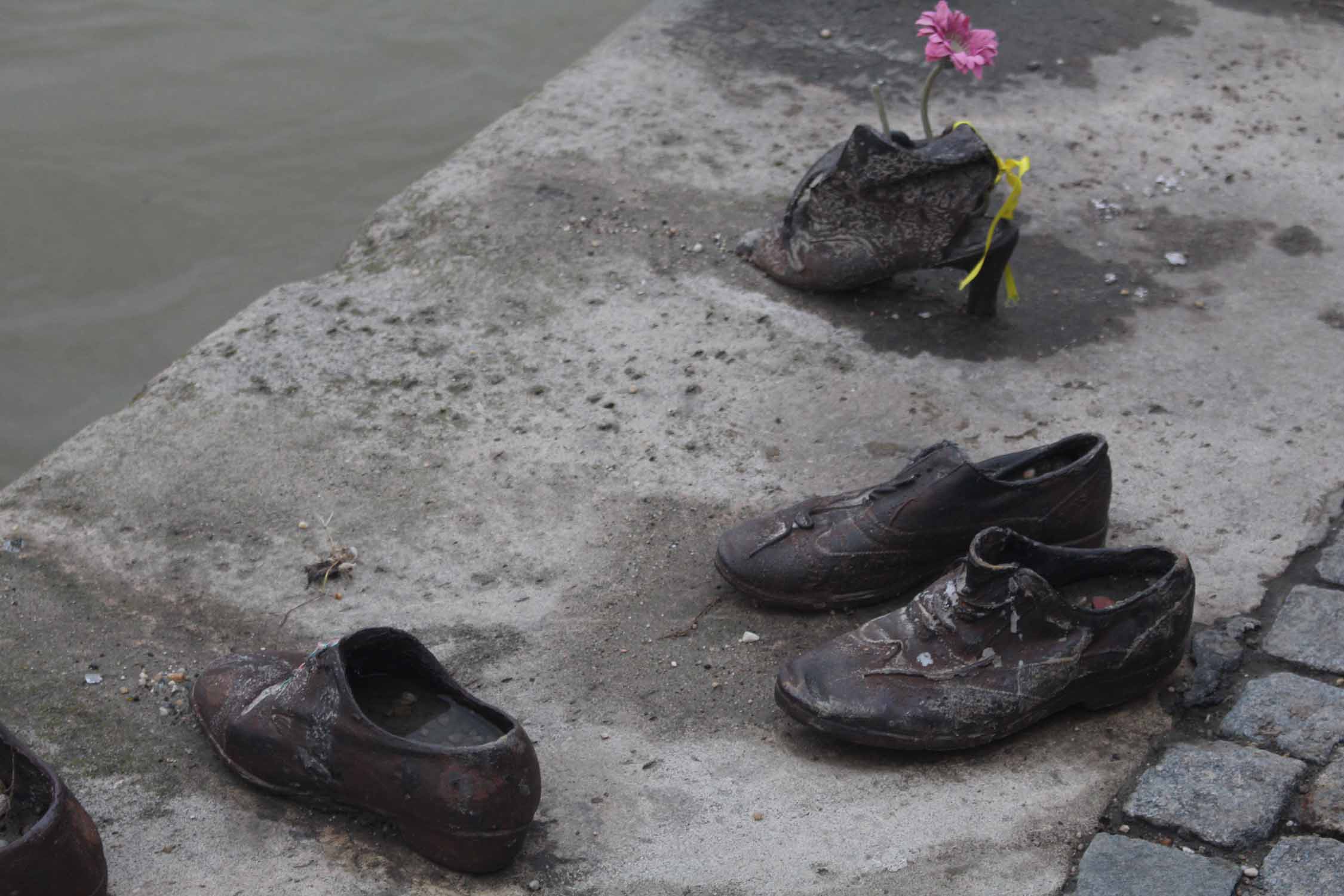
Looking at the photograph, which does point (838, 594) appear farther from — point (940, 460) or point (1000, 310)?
point (1000, 310)

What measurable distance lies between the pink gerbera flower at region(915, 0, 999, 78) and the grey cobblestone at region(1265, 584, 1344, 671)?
5.81 feet

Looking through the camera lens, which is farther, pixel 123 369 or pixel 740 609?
pixel 123 369

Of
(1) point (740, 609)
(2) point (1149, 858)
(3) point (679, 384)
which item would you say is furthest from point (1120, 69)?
(2) point (1149, 858)

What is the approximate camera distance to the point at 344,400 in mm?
3688

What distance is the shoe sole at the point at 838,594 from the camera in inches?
116

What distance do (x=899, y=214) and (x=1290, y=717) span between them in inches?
70.4

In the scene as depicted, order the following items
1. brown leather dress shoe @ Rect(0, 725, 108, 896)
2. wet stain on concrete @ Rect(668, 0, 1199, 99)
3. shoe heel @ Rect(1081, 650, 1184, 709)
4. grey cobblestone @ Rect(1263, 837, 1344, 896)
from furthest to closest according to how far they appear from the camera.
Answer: wet stain on concrete @ Rect(668, 0, 1199, 99) < shoe heel @ Rect(1081, 650, 1184, 709) < grey cobblestone @ Rect(1263, 837, 1344, 896) < brown leather dress shoe @ Rect(0, 725, 108, 896)

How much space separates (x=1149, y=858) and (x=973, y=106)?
11.1 feet

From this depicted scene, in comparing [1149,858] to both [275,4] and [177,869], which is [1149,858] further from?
[275,4]

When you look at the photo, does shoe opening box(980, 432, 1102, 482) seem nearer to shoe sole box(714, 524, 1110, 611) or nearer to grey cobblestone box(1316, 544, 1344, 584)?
shoe sole box(714, 524, 1110, 611)

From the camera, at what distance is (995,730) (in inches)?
100

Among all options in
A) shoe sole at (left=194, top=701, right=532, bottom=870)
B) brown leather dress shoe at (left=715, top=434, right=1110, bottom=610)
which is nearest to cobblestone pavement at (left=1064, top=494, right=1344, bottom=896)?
brown leather dress shoe at (left=715, top=434, right=1110, bottom=610)

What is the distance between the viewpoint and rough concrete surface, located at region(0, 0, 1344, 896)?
8.05 feet

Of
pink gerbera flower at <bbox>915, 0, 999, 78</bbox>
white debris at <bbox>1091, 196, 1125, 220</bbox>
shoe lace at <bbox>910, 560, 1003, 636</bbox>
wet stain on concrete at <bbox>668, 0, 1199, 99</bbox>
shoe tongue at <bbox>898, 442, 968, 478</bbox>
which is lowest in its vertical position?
shoe lace at <bbox>910, 560, 1003, 636</bbox>
